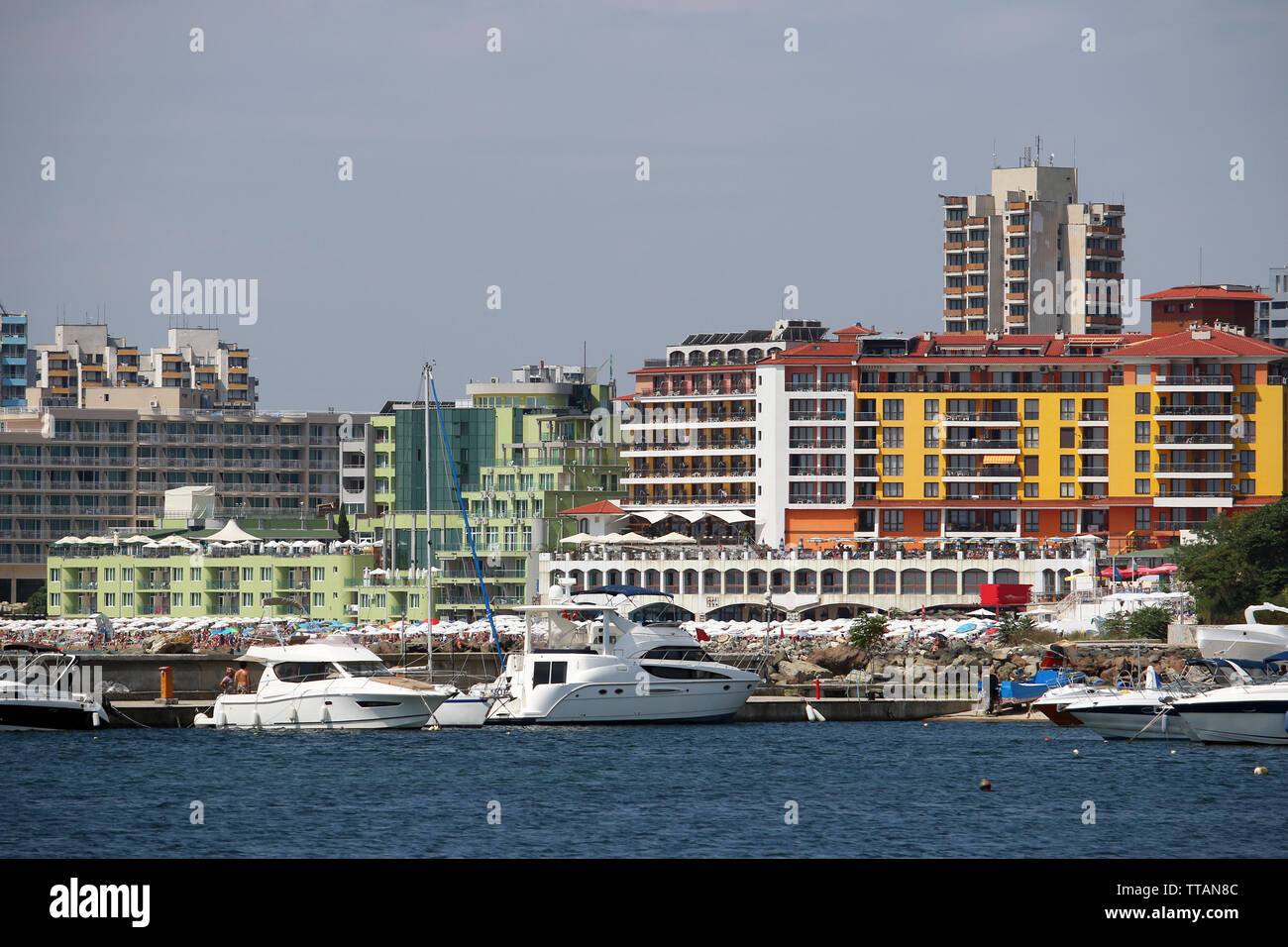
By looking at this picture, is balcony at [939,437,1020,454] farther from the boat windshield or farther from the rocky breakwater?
the boat windshield

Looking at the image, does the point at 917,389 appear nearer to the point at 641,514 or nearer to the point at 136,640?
the point at 641,514

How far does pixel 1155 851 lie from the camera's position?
36.6m

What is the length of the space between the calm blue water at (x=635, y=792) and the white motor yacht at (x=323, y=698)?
2.30ft

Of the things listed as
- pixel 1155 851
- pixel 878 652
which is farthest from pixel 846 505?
pixel 1155 851

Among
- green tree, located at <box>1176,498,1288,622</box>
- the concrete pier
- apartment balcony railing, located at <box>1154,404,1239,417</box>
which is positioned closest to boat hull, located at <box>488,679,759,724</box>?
the concrete pier

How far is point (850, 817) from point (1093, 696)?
16061mm

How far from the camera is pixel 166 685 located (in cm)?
6328

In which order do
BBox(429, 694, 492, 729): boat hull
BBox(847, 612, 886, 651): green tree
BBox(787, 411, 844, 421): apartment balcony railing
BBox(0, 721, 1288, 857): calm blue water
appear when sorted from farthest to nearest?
BBox(787, 411, 844, 421): apartment balcony railing, BBox(847, 612, 886, 651): green tree, BBox(429, 694, 492, 729): boat hull, BBox(0, 721, 1288, 857): calm blue water

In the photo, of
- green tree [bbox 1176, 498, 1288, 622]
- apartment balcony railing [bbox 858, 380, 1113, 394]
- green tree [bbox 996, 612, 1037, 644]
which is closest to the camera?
green tree [bbox 1176, 498, 1288, 622]

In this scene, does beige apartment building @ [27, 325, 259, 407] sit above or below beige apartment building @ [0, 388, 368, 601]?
above

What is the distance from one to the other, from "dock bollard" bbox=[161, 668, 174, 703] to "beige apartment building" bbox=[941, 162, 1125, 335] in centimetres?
12743

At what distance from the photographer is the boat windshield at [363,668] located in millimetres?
58938

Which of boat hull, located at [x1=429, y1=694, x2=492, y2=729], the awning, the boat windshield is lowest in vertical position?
boat hull, located at [x1=429, y1=694, x2=492, y2=729]

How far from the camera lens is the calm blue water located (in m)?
37.6
